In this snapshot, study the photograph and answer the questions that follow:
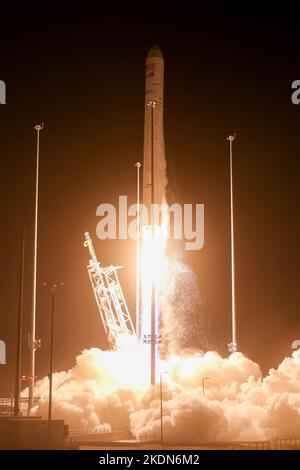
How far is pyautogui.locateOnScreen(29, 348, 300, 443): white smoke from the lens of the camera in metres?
56.0

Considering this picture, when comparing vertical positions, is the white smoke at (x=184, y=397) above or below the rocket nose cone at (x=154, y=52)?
below

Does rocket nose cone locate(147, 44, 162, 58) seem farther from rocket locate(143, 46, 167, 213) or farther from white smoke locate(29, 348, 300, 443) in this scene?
→ white smoke locate(29, 348, 300, 443)

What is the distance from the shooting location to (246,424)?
56938 millimetres

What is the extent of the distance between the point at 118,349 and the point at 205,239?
13.2 meters

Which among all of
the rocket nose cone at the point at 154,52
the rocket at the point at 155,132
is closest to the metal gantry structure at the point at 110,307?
the rocket at the point at 155,132

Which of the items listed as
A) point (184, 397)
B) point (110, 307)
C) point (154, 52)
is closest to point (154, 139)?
point (154, 52)

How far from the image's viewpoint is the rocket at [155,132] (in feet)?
217

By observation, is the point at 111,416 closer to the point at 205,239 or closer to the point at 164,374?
the point at 164,374

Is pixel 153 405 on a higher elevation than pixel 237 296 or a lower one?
lower

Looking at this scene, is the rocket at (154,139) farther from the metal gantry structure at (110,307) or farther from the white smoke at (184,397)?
the white smoke at (184,397)

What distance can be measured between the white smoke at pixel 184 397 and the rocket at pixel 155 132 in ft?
39.1
